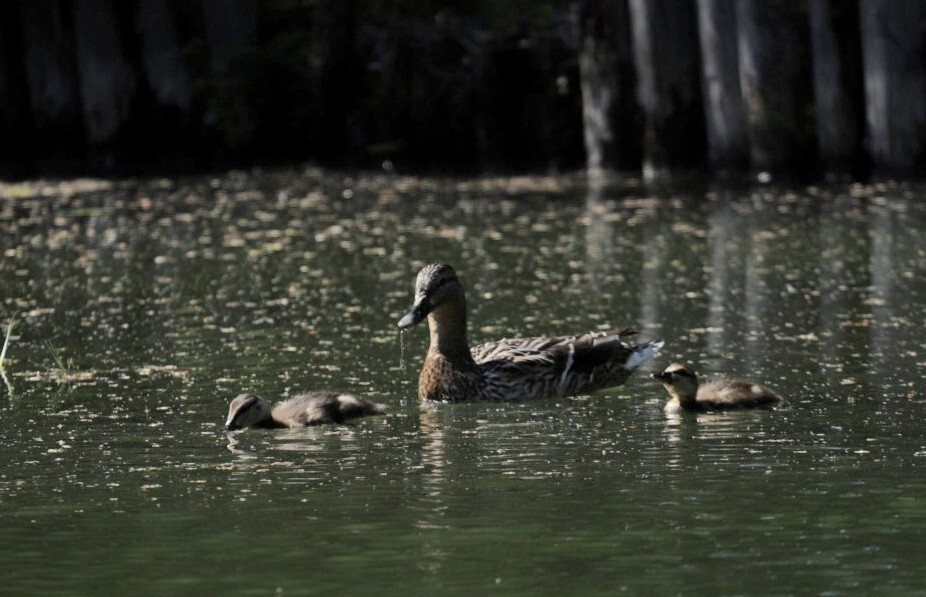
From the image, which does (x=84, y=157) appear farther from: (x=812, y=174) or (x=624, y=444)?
(x=624, y=444)

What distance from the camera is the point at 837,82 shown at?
2081 centimetres

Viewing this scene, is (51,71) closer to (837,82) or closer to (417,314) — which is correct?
(837,82)

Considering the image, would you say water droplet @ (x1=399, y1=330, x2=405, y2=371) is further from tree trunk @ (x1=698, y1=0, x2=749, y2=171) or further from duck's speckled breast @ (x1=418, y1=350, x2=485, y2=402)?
tree trunk @ (x1=698, y1=0, x2=749, y2=171)

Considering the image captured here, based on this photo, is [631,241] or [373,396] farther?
[631,241]

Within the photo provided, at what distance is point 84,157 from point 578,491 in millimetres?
19848

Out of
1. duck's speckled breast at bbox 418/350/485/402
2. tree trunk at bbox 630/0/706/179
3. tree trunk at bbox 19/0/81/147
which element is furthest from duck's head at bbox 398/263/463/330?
tree trunk at bbox 19/0/81/147

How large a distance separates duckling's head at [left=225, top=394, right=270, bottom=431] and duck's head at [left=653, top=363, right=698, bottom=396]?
1.85 m

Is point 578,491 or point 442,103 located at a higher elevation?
point 442,103

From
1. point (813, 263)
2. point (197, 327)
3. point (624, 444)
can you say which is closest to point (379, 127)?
point (813, 263)

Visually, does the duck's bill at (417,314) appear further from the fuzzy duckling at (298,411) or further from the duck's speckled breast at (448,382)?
the fuzzy duckling at (298,411)

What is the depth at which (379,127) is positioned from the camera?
2695cm

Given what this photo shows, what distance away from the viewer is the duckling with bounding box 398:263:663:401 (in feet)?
35.7

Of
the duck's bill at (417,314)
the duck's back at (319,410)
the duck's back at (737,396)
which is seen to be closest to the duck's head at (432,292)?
the duck's bill at (417,314)

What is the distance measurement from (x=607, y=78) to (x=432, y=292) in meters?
11.6
